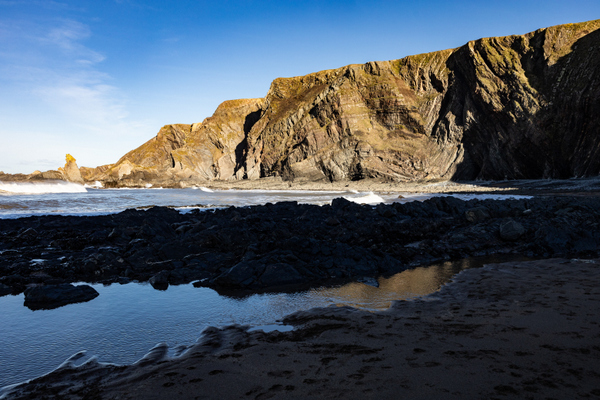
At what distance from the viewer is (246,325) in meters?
4.44

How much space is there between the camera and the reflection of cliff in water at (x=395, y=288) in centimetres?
535

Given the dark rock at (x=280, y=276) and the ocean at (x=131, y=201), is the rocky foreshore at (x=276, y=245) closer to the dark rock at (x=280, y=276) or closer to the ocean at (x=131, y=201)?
the dark rock at (x=280, y=276)

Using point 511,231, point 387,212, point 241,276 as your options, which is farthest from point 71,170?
point 511,231

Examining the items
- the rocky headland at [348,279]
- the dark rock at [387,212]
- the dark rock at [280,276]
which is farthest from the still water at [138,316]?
the dark rock at [387,212]

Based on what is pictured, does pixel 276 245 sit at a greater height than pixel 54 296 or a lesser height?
greater

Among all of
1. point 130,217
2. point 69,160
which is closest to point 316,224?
point 130,217

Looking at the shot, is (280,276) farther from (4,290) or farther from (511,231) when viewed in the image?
(511,231)

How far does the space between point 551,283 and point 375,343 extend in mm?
4104

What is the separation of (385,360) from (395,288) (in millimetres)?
2916

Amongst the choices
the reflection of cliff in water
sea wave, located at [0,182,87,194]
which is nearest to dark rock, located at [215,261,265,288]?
the reflection of cliff in water

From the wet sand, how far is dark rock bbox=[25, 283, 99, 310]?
8.37 ft

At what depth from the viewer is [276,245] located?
8008 millimetres

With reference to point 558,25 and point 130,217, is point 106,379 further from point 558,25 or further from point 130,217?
point 558,25

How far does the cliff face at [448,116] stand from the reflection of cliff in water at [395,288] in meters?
45.4
